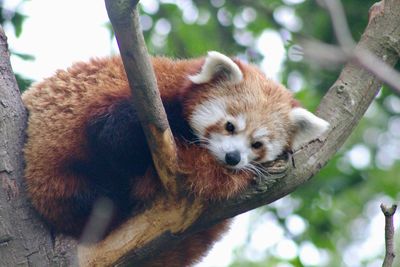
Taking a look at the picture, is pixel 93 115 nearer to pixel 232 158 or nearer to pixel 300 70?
pixel 232 158

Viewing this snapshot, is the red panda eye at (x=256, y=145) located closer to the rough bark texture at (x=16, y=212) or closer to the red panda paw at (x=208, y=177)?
the red panda paw at (x=208, y=177)

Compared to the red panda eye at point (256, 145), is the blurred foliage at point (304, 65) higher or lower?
lower

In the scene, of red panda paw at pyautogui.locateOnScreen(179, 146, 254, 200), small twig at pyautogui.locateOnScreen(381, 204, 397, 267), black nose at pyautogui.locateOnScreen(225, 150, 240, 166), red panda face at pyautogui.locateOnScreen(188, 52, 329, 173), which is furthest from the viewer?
red panda face at pyautogui.locateOnScreen(188, 52, 329, 173)

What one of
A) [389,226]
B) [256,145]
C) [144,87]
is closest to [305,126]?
[256,145]

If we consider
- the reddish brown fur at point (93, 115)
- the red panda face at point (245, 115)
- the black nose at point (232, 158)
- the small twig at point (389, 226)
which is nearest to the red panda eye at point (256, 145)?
the red panda face at point (245, 115)

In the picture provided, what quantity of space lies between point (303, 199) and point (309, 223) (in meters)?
0.23

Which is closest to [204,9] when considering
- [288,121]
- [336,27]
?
[288,121]

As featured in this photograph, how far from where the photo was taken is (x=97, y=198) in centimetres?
333

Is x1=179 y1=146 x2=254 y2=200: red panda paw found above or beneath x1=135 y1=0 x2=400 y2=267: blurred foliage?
above

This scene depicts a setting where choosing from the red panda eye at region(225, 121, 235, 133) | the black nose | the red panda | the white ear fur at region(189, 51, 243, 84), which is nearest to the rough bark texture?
the red panda

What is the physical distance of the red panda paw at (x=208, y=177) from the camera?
2994 millimetres

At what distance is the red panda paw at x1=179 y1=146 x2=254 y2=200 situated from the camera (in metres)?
2.99

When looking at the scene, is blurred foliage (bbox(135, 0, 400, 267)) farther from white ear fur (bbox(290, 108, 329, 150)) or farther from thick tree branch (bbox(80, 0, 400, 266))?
thick tree branch (bbox(80, 0, 400, 266))

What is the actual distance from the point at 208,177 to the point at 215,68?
940 millimetres
